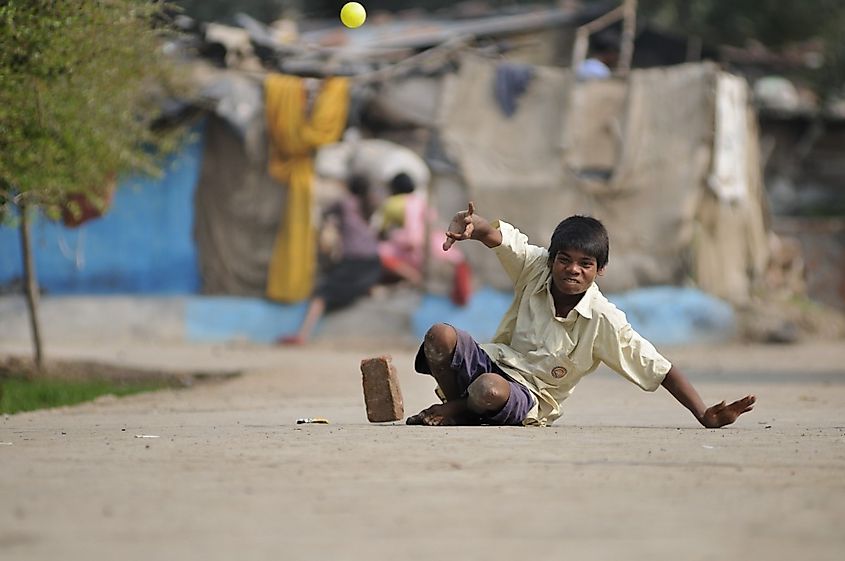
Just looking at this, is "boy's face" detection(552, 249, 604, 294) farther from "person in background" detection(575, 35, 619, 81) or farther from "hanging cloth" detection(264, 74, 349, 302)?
"person in background" detection(575, 35, 619, 81)

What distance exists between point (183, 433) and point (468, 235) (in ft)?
5.41

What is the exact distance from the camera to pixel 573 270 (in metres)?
6.25

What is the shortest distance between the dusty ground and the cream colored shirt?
271 mm

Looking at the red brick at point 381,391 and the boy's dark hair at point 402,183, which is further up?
the boy's dark hair at point 402,183

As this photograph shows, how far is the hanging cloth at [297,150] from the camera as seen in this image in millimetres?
16797

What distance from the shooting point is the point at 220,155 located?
17344 millimetres

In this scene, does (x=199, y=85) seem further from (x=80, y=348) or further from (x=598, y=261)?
(x=598, y=261)

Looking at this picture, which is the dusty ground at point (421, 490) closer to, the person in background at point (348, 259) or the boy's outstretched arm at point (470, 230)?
the boy's outstretched arm at point (470, 230)

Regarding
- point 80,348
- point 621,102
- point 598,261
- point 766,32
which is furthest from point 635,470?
point 766,32

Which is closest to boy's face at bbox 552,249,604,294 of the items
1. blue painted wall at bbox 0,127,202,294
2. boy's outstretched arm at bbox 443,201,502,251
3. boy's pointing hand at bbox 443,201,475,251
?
boy's outstretched arm at bbox 443,201,502,251

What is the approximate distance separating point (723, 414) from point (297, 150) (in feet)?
36.5

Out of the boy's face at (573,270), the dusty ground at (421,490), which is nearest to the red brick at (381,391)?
the dusty ground at (421,490)

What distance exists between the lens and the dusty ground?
11.8 ft

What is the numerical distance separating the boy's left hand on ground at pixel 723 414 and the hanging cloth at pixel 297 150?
1082 cm
